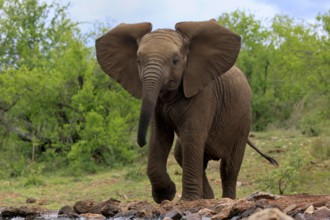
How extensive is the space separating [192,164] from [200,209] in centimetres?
99

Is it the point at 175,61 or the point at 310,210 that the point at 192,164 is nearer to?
the point at 175,61

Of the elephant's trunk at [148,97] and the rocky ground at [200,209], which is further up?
the elephant's trunk at [148,97]

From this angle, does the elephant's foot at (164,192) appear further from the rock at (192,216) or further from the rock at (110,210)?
the rock at (192,216)

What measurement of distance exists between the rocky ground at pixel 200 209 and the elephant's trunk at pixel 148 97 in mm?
697

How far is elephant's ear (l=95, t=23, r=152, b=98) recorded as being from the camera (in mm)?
8484

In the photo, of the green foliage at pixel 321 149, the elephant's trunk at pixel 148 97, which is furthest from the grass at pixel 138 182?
the elephant's trunk at pixel 148 97

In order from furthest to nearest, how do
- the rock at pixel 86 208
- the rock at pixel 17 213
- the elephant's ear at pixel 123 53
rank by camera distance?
the elephant's ear at pixel 123 53, the rock at pixel 17 213, the rock at pixel 86 208

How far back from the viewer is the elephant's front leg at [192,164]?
8.12 metres

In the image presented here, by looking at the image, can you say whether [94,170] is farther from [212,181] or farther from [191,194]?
[191,194]

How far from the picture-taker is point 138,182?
14.3m

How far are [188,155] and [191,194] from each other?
45 centimetres

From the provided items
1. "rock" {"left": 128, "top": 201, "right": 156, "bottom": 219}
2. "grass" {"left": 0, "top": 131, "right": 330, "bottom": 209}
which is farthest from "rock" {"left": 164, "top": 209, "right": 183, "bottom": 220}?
"grass" {"left": 0, "top": 131, "right": 330, "bottom": 209}

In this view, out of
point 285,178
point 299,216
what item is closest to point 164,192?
point 299,216

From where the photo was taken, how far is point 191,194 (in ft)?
27.0
